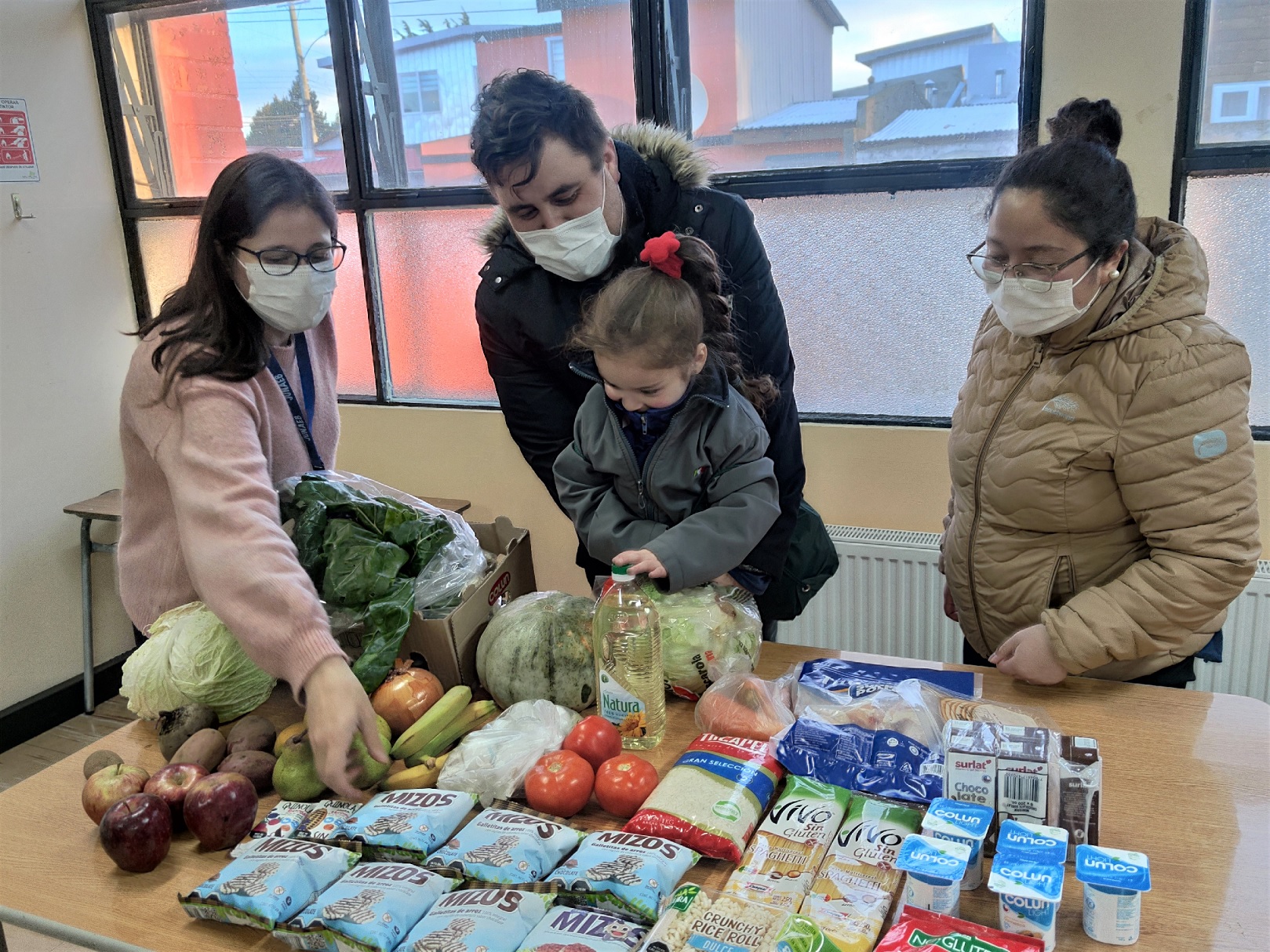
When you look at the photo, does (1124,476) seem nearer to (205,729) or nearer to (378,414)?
(205,729)

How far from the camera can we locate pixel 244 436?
1349mm

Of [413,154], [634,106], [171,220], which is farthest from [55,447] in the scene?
[634,106]

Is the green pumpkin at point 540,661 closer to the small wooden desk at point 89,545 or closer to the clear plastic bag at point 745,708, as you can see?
the clear plastic bag at point 745,708

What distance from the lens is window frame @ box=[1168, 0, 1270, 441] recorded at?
7.45 feet

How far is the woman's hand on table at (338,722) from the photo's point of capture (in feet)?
3.76

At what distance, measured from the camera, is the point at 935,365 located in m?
2.77

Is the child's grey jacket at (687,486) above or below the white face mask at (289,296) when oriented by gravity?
below

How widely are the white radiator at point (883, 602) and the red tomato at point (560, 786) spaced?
163 cm

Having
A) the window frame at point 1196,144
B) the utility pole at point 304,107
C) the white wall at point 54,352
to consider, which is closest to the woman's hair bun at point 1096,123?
the window frame at point 1196,144

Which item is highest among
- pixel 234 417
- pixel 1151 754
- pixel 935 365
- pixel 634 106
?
pixel 634 106

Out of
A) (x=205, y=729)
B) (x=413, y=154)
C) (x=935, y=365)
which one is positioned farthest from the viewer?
(x=413, y=154)

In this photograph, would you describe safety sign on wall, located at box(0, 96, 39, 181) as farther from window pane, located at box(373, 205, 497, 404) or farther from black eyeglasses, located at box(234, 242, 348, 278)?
black eyeglasses, located at box(234, 242, 348, 278)

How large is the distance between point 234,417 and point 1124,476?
4.23 ft

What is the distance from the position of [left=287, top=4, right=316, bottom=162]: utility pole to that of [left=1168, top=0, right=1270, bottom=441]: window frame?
274cm
